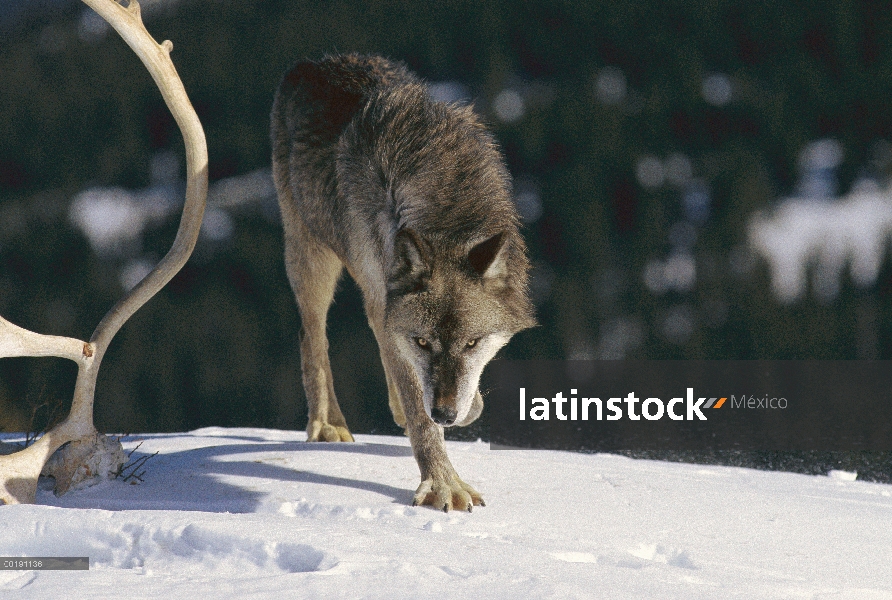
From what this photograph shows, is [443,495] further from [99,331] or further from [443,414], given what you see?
[99,331]

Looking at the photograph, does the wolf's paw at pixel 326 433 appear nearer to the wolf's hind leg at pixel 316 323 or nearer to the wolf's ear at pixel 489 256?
the wolf's hind leg at pixel 316 323

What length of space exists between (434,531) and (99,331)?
2.17 meters

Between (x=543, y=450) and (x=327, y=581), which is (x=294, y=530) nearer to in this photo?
(x=327, y=581)

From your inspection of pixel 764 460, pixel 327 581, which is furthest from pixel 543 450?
pixel 327 581

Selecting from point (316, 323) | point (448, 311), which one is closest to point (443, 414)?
point (448, 311)

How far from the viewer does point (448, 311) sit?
383 cm

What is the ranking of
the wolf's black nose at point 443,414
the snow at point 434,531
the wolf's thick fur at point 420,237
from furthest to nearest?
the wolf's thick fur at point 420,237 < the wolf's black nose at point 443,414 < the snow at point 434,531

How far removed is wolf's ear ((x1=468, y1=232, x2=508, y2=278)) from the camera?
150 inches

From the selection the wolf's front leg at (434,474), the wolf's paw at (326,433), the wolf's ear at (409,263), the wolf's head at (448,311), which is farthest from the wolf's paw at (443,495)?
the wolf's paw at (326,433)

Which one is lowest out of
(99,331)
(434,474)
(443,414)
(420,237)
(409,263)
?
(434,474)

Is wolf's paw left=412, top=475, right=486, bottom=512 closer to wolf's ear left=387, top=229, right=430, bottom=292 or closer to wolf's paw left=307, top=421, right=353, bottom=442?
wolf's ear left=387, top=229, right=430, bottom=292

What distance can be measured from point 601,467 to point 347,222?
2333 mm

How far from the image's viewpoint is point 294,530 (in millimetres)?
3236

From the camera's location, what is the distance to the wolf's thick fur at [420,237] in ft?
12.6
